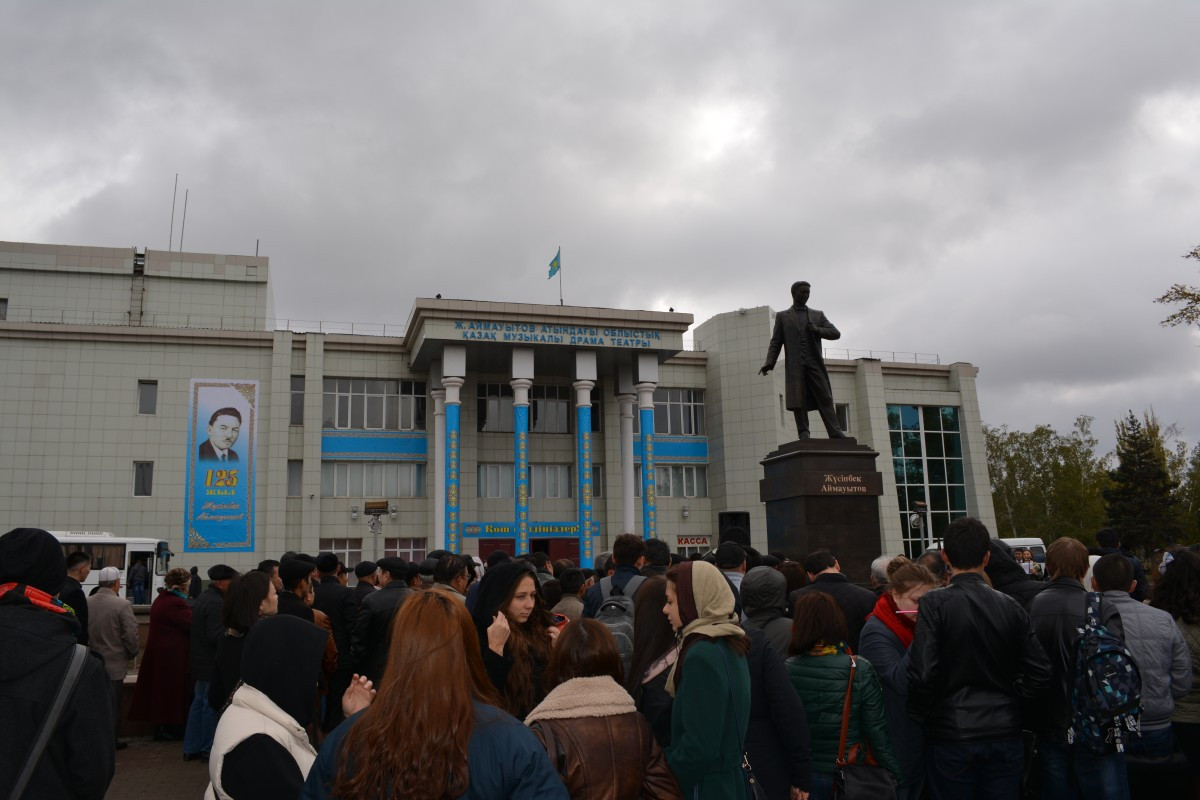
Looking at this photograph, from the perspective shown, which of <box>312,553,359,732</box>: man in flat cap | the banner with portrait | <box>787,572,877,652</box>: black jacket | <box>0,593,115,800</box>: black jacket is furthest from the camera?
the banner with portrait

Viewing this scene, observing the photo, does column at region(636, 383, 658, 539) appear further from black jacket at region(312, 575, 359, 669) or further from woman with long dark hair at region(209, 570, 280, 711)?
woman with long dark hair at region(209, 570, 280, 711)

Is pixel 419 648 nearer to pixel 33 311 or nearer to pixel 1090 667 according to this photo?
pixel 1090 667

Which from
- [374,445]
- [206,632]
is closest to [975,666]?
[206,632]

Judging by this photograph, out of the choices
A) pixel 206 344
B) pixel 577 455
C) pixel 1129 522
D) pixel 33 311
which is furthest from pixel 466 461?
pixel 1129 522

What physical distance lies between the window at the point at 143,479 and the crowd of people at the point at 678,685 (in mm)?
28090

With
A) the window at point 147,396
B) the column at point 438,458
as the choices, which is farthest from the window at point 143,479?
the column at point 438,458

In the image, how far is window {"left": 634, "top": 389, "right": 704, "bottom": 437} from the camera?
125 feet

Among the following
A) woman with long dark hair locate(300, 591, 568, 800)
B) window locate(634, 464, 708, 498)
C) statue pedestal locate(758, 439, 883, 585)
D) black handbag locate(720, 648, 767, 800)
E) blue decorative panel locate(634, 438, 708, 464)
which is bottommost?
black handbag locate(720, 648, 767, 800)

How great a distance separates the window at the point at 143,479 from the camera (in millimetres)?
31500

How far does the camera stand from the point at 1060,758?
486cm

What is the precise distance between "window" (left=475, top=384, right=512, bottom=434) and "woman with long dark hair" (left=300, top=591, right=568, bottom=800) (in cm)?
3340

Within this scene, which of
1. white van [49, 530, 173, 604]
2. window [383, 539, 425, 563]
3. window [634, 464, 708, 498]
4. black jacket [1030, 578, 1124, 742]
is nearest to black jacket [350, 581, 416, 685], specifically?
black jacket [1030, 578, 1124, 742]

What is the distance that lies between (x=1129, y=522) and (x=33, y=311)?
5353 centimetres

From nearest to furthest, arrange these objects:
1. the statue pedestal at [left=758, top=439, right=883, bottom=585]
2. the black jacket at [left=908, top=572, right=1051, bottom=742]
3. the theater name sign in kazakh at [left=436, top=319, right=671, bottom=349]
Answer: the black jacket at [left=908, top=572, right=1051, bottom=742] < the statue pedestal at [left=758, top=439, right=883, bottom=585] < the theater name sign in kazakh at [left=436, top=319, right=671, bottom=349]
